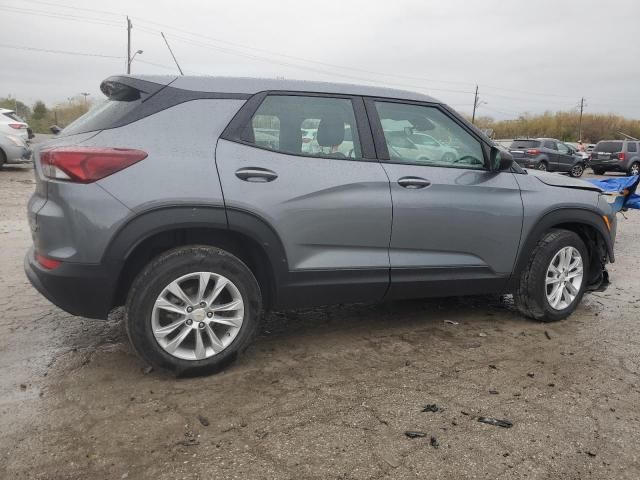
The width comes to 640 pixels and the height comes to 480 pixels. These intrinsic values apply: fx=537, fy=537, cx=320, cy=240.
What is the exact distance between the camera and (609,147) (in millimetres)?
25188

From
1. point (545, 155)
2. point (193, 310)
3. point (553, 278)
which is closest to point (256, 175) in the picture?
point (193, 310)

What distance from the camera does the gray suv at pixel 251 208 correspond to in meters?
2.89

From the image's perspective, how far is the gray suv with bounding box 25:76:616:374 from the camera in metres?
2.89

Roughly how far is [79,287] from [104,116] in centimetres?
100

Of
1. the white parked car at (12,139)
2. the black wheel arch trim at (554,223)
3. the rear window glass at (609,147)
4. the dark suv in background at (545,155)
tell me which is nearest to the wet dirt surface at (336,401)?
the black wheel arch trim at (554,223)

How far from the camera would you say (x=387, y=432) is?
2625 millimetres

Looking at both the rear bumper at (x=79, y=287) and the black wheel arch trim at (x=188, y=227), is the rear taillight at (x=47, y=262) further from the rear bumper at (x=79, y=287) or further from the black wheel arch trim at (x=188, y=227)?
the black wheel arch trim at (x=188, y=227)

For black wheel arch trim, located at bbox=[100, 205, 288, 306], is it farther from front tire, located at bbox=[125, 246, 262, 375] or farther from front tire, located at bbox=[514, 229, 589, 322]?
front tire, located at bbox=[514, 229, 589, 322]

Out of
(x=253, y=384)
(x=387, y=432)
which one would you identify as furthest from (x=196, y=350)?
(x=387, y=432)

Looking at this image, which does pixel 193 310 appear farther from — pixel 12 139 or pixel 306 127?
pixel 12 139

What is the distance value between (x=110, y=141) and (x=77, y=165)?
216mm

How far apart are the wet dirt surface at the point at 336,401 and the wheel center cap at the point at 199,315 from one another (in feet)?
1.21

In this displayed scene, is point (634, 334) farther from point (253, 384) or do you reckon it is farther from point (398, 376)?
point (253, 384)

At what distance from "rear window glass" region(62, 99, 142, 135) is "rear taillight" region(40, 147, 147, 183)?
236 millimetres
